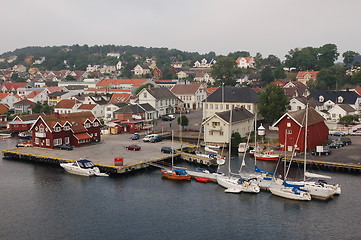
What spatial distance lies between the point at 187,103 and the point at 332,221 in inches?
2396

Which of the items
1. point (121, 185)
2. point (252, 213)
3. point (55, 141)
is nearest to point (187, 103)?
point (55, 141)

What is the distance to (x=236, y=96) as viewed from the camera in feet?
226

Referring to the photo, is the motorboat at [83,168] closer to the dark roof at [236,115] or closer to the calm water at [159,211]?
the calm water at [159,211]

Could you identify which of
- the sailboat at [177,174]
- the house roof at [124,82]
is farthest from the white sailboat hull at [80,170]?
the house roof at [124,82]

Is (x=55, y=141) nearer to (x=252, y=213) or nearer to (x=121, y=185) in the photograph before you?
(x=121, y=185)

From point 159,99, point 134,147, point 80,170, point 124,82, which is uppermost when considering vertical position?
point 124,82

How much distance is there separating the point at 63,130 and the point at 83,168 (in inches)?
423

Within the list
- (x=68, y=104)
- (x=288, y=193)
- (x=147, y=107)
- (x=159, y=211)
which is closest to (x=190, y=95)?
(x=147, y=107)

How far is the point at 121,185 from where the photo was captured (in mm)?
37938

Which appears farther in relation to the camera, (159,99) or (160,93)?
(160,93)

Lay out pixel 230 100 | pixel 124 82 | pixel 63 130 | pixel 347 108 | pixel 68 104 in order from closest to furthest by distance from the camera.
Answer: pixel 63 130 < pixel 347 108 < pixel 230 100 < pixel 68 104 < pixel 124 82

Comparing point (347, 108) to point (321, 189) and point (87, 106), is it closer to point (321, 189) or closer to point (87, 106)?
point (321, 189)

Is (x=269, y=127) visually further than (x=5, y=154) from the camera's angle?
Yes

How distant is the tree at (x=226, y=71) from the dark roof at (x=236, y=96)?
133 feet
